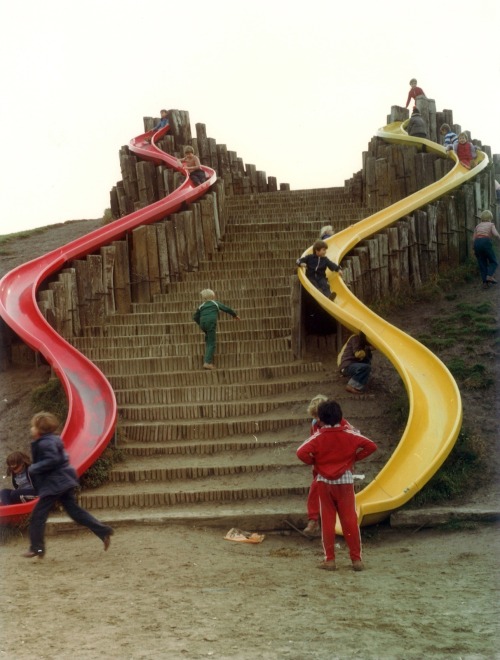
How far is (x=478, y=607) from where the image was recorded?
26.9 ft

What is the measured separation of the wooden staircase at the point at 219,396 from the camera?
12492 millimetres

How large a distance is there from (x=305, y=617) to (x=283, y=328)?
9.40 m

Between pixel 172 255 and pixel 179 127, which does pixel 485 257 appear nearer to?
pixel 172 255

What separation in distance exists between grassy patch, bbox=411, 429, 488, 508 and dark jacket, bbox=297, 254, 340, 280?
393cm

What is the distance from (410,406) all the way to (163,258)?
715 cm

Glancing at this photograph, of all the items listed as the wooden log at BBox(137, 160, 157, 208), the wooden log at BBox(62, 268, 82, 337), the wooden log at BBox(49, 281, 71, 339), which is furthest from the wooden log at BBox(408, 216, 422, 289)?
the wooden log at BBox(137, 160, 157, 208)

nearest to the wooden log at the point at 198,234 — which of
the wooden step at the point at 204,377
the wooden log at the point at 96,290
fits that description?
the wooden log at the point at 96,290

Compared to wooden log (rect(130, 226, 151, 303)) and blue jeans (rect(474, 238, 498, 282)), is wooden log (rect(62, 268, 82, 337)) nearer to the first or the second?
wooden log (rect(130, 226, 151, 303))

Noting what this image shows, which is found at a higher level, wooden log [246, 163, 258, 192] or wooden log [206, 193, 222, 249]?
wooden log [246, 163, 258, 192]

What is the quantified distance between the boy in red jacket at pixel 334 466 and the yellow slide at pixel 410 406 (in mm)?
1559

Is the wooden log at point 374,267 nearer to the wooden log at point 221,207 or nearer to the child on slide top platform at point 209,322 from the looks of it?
the child on slide top platform at point 209,322

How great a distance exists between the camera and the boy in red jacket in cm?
981

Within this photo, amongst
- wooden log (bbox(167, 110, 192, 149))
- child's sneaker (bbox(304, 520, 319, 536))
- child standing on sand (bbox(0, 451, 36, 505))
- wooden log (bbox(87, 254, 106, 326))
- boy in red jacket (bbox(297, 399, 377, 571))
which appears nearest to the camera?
boy in red jacket (bbox(297, 399, 377, 571))

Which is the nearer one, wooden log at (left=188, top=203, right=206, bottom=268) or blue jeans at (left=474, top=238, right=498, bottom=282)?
blue jeans at (left=474, top=238, right=498, bottom=282)
